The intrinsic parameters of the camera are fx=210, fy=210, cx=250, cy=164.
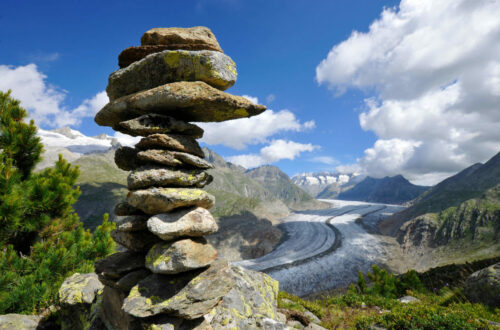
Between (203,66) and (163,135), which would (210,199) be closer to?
(163,135)

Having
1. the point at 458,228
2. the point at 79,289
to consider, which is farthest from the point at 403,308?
the point at 458,228

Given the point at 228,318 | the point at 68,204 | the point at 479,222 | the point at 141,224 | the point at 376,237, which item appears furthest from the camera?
the point at 376,237

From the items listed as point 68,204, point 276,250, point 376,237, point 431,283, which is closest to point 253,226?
point 276,250

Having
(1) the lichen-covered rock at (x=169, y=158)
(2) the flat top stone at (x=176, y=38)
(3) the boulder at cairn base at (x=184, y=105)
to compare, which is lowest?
(1) the lichen-covered rock at (x=169, y=158)

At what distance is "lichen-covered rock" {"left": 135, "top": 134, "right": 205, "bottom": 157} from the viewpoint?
7578 mm

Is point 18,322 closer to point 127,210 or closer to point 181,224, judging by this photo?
point 127,210

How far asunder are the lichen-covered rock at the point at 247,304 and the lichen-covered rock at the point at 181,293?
55 cm

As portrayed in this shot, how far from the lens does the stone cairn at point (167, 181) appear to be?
6.45 meters

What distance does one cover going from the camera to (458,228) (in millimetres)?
52000

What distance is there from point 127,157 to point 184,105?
3398 mm

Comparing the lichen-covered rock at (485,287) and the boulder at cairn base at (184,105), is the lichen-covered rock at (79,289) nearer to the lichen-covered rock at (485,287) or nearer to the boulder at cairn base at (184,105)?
the boulder at cairn base at (184,105)

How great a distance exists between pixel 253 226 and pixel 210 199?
65.4 meters

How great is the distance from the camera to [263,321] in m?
6.91

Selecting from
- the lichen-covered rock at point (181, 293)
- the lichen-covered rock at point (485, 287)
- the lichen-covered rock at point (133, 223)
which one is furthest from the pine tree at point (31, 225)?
the lichen-covered rock at point (485, 287)
